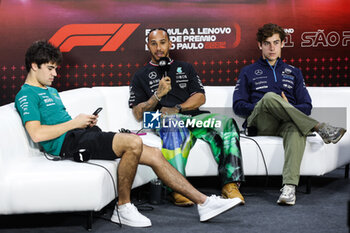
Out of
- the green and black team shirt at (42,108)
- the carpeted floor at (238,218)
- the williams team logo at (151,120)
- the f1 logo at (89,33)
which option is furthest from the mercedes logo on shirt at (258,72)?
the green and black team shirt at (42,108)

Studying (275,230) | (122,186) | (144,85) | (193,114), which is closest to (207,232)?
(275,230)

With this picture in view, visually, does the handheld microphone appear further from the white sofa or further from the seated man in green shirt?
the seated man in green shirt

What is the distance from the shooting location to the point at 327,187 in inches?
149

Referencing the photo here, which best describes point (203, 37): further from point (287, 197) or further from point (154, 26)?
point (287, 197)

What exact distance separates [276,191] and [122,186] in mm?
1315

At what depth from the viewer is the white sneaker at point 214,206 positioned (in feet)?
9.23

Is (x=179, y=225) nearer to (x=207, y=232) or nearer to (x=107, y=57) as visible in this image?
(x=207, y=232)

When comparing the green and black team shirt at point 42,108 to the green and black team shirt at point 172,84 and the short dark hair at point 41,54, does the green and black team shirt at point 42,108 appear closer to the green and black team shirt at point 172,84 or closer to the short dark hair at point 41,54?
the short dark hair at point 41,54

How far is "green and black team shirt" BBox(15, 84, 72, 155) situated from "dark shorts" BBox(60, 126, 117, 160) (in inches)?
1.9

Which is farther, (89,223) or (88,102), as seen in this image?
(88,102)

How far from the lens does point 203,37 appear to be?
4.54 m

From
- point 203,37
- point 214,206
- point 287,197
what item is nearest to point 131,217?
point 214,206

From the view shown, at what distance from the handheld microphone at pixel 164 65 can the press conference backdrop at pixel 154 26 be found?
0.62m

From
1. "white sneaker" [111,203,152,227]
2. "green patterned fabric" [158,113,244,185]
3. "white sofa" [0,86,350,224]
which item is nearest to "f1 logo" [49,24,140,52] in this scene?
"white sofa" [0,86,350,224]
